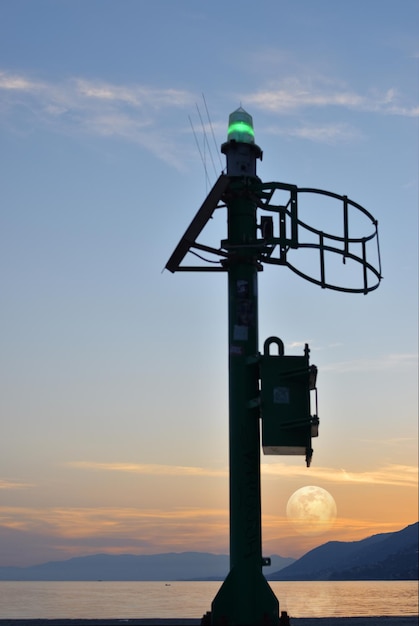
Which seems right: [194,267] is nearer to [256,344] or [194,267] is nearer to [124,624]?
[256,344]

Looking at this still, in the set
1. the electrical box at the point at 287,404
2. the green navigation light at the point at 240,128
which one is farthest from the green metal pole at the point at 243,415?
the electrical box at the point at 287,404

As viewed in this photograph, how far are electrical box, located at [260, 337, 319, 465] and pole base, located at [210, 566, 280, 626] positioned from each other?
242 cm

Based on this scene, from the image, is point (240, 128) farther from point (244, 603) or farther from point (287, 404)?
point (244, 603)

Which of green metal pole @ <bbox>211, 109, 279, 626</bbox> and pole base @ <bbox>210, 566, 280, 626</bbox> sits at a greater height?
green metal pole @ <bbox>211, 109, 279, 626</bbox>

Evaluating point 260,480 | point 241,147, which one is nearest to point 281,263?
point 241,147

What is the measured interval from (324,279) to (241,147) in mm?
3259

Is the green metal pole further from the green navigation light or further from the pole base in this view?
the green navigation light

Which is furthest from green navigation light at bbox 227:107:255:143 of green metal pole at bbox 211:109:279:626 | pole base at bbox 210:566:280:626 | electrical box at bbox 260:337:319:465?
pole base at bbox 210:566:280:626

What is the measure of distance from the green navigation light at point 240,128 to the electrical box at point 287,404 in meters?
4.67

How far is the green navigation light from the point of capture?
17.7 metres

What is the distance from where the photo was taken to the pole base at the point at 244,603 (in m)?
15.8

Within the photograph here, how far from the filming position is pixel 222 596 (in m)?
16.0

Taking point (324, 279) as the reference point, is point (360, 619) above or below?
below

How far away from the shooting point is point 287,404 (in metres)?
16.0
